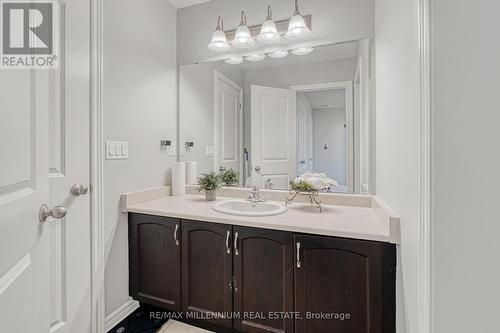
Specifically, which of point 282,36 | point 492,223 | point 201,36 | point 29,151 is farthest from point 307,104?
point 29,151

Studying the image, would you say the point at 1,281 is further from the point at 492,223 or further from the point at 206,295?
the point at 492,223

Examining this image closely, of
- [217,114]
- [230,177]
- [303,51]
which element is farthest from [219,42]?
[230,177]

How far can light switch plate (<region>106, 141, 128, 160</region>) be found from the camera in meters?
A: 1.57

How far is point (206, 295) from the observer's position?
1.50 m

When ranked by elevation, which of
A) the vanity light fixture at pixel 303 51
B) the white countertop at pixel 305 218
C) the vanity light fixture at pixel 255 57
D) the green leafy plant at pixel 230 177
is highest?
the vanity light fixture at pixel 255 57

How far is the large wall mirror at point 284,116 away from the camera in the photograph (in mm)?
1751

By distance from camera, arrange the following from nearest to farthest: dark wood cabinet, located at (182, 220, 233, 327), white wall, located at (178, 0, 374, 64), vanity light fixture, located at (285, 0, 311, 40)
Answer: dark wood cabinet, located at (182, 220, 233, 327)
white wall, located at (178, 0, 374, 64)
vanity light fixture, located at (285, 0, 311, 40)

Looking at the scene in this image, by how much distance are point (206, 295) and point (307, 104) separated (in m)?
1.47

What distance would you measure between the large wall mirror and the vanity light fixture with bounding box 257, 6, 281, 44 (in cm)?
12

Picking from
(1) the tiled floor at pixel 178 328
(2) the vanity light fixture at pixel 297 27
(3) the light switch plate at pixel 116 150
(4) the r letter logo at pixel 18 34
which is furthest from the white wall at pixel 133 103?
(2) the vanity light fixture at pixel 297 27

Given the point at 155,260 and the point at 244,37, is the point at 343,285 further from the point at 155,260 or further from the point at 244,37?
the point at 244,37

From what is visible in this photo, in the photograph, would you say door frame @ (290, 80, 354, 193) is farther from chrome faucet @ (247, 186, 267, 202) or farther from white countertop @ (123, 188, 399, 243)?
chrome faucet @ (247, 186, 267, 202)

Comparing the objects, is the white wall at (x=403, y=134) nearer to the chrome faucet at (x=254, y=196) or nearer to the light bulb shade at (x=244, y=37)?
the chrome faucet at (x=254, y=196)

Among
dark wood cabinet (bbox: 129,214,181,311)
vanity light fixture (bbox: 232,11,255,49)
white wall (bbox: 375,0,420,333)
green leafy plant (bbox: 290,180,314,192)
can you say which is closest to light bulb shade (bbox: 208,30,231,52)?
vanity light fixture (bbox: 232,11,255,49)
